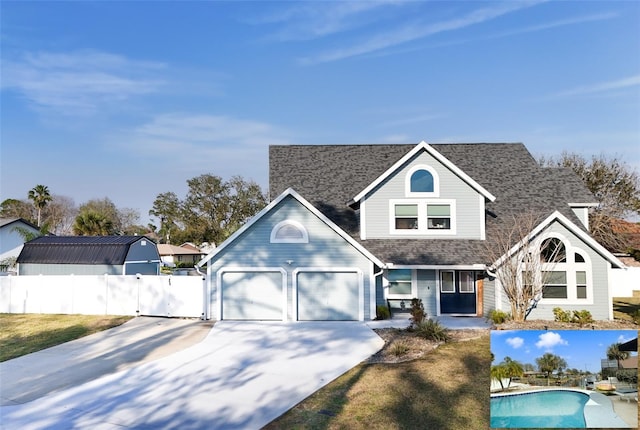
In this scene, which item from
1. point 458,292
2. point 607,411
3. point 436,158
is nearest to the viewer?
point 607,411

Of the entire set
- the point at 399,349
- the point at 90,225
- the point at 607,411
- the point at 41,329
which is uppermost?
the point at 90,225

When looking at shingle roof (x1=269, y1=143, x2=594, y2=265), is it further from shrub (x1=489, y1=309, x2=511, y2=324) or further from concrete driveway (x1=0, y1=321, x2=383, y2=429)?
concrete driveway (x1=0, y1=321, x2=383, y2=429)

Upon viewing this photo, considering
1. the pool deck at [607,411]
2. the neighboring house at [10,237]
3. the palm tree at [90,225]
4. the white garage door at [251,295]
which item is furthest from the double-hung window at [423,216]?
the palm tree at [90,225]

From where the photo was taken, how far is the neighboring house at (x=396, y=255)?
16.6 meters

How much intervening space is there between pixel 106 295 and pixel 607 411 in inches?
750

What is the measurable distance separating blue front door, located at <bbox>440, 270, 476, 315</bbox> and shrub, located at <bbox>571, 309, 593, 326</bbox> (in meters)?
3.90

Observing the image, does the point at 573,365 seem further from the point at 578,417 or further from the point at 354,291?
the point at 354,291

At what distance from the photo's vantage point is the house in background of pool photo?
4.68 metres

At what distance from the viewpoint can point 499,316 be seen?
1612cm

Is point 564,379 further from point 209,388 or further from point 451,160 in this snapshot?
point 451,160

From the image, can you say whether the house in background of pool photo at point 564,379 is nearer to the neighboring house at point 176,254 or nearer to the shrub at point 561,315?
the shrub at point 561,315

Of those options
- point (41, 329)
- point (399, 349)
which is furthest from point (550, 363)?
point (41, 329)

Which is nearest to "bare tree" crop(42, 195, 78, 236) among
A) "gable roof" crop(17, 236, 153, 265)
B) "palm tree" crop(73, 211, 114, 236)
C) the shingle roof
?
"palm tree" crop(73, 211, 114, 236)

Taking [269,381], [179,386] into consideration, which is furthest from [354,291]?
[179,386]
